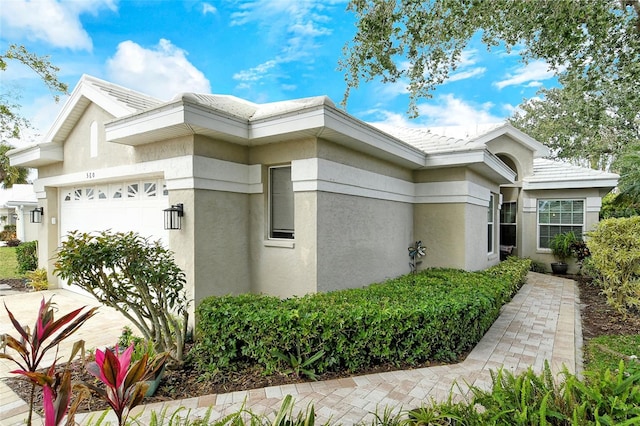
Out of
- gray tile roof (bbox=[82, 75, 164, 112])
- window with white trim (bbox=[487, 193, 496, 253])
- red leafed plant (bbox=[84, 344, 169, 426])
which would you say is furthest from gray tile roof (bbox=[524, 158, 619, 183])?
red leafed plant (bbox=[84, 344, 169, 426])

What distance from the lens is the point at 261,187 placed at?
7.24 m

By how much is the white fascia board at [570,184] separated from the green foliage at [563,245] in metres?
1.99

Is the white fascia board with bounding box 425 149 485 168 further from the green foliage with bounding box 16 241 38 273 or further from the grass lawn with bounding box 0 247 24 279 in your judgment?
the grass lawn with bounding box 0 247 24 279

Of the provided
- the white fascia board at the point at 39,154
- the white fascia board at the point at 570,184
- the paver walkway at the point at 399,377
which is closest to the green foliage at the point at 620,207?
the white fascia board at the point at 570,184

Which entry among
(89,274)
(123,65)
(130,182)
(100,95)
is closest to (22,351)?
(89,274)

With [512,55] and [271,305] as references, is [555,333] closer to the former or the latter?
[271,305]

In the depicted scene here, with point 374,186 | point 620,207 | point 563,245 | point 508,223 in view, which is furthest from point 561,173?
point 374,186

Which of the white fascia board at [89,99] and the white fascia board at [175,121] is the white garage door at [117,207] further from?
the white fascia board at [89,99]

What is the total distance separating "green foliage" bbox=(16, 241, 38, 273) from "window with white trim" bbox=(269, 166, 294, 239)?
12.3 metres

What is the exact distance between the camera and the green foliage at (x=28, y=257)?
44.7ft

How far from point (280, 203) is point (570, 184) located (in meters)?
12.8

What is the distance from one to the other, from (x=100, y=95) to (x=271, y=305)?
6.85 metres

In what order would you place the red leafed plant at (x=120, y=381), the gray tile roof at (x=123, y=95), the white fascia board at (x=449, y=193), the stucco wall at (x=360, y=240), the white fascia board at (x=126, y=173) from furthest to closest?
1. the white fascia board at (x=449, y=193)
2. the gray tile roof at (x=123, y=95)
3. the stucco wall at (x=360, y=240)
4. the white fascia board at (x=126, y=173)
5. the red leafed plant at (x=120, y=381)

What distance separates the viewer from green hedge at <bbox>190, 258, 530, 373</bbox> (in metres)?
4.71
